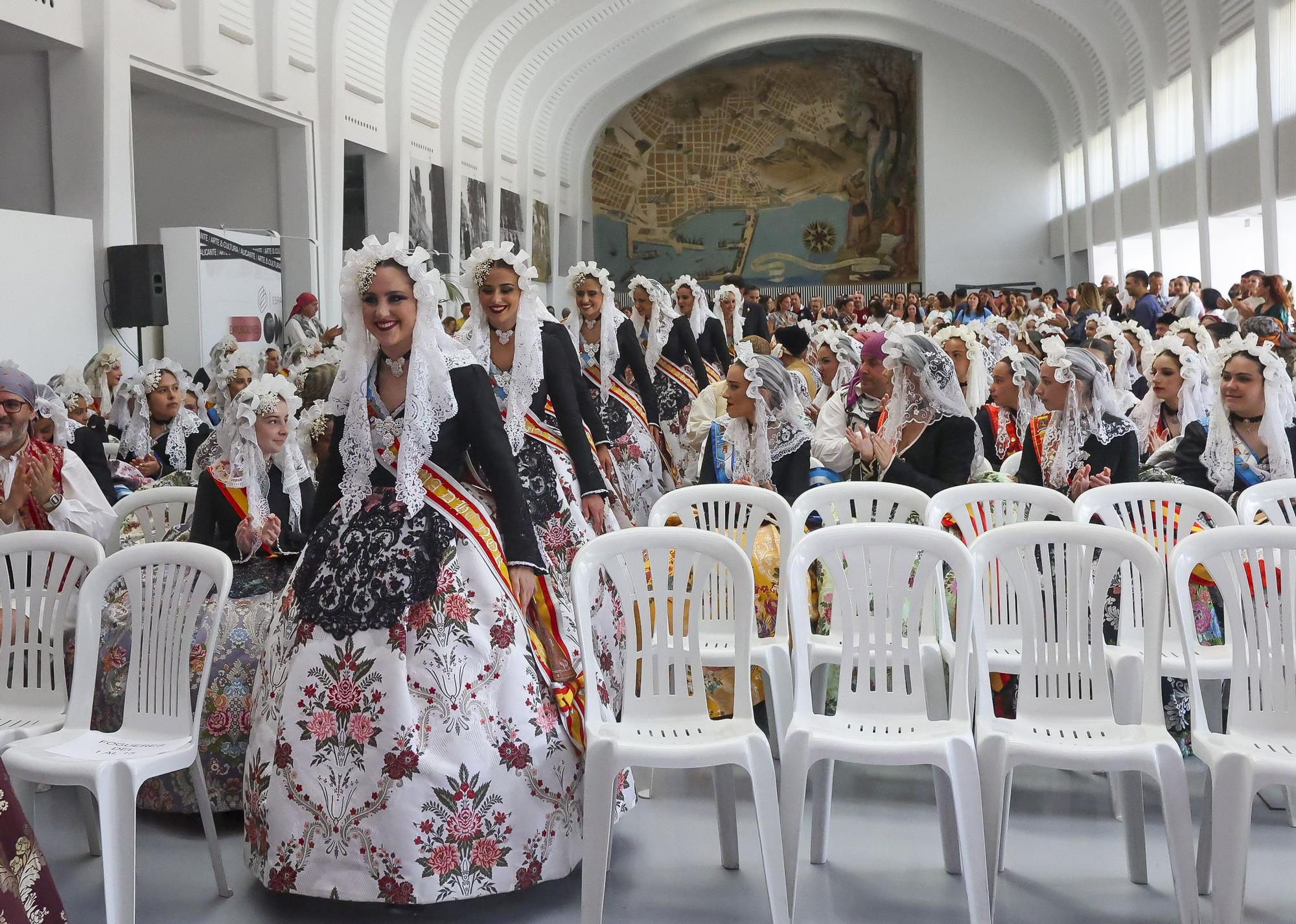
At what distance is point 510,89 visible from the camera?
72.3 feet

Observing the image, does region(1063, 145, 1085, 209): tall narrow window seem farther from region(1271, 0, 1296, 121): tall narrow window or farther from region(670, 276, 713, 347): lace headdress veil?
region(670, 276, 713, 347): lace headdress veil

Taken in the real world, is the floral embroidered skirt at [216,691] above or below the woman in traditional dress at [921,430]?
below

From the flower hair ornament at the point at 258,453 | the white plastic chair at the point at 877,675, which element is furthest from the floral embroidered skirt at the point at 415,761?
the flower hair ornament at the point at 258,453

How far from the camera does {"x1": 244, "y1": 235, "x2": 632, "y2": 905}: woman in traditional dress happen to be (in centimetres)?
321

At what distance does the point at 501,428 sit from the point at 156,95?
38.8 ft

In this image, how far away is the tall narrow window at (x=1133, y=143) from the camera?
20.0 meters

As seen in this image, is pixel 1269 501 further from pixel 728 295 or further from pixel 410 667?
pixel 728 295

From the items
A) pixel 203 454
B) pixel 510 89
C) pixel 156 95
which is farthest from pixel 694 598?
pixel 510 89

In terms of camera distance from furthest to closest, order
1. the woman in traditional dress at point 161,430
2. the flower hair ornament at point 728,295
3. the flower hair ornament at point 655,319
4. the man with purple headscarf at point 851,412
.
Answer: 1. the flower hair ornament at point 728,295
2. the flower hair ornament at point 655,319
3. the woman in traditional dress at point 161,430
4. the man with purple headscarf at point 851,412

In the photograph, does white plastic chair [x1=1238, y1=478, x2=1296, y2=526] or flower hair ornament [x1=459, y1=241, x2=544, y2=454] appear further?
flower hair ornament [x1=459, y1=241, x2=544, y2=454]

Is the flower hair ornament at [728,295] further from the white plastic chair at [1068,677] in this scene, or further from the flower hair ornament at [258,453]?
the white plastic chair at [1068,677]

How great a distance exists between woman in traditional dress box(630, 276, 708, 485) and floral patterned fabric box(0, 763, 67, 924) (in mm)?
6439

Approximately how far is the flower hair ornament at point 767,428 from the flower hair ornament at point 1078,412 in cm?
100

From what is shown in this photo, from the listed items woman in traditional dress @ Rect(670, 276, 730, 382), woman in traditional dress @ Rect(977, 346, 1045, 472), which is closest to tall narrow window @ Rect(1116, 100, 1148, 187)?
woman in traditional dress @ Rect(670, 276, 730, 382)
